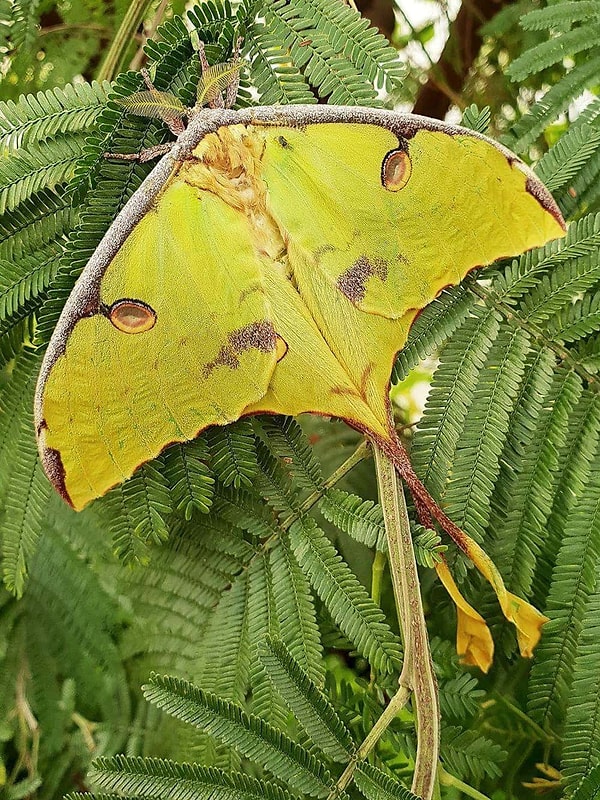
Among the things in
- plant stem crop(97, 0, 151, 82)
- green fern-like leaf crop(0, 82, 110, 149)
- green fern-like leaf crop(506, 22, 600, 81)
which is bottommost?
green fern-like leaf crop(506, 22, 600, 81)

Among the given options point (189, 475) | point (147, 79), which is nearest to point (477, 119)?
point (147, 79)

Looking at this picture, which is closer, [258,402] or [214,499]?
[258,402]

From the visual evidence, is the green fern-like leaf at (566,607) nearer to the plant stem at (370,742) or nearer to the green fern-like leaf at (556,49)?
the plant stem at (370,742)

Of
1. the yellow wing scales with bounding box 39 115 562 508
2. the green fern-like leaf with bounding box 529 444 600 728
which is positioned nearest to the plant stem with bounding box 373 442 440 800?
the yellow wing scales with bounding box 39 115 562 508

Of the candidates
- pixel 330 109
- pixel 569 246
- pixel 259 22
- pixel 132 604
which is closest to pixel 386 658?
pixel 132 604

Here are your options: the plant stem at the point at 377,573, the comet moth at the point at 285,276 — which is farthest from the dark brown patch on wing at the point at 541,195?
the plant stem at the point at 377,573

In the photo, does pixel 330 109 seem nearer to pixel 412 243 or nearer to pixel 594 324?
pixel 412 243

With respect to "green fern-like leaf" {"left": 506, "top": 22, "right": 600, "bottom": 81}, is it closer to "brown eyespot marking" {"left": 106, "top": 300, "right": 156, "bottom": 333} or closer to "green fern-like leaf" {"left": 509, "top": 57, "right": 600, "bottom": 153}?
"green fern-like leaf" {"left": 509, "top": 57, "right": 600, "bottom": 153}

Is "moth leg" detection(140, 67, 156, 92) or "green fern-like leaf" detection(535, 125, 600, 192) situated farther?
"green fern-like leaf" detection(535, 125, 600, 192)
